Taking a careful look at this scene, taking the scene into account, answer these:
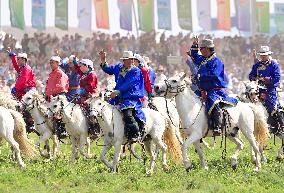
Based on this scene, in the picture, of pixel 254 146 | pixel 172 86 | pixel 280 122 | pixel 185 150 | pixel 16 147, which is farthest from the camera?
pixel 280 122

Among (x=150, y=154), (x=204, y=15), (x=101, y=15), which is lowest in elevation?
(x=150, y=154)

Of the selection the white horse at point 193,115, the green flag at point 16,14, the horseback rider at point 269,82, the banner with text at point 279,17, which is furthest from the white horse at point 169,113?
the banner with text at point 279,17

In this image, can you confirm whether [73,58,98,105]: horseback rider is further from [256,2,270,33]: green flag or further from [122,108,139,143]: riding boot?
[256,2,270,33]: green flag

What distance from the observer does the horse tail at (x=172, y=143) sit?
50.7 feet

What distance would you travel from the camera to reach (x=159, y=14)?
54188mm

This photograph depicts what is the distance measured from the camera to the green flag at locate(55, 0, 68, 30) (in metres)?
48.1

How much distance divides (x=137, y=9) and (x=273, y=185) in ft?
133

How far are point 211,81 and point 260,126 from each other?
2294 mm

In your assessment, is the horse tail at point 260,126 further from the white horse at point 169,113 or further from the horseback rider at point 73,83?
the horseback rider at point 73,83

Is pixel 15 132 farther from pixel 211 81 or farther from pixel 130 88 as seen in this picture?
pixel 211 81

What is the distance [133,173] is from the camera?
14.5 meters

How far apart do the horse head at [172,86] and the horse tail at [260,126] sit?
2446mm

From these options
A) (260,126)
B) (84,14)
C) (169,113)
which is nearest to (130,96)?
(169,113)

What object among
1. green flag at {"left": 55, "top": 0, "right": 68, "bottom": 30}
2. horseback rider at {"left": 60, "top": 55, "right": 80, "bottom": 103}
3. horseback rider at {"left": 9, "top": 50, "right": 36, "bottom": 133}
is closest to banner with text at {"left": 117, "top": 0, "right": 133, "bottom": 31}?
green flag at {"left": 55, "top": 0, "right": 68, "bottom": 30}
